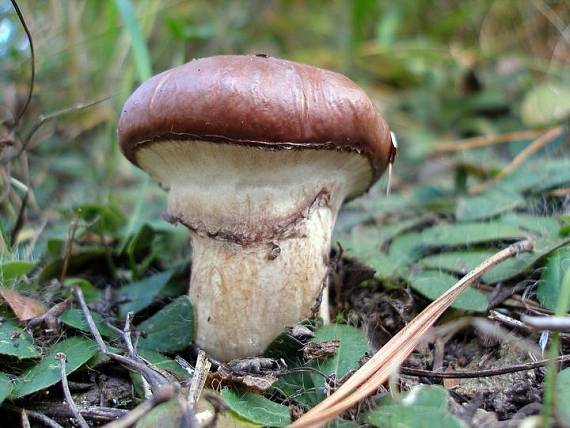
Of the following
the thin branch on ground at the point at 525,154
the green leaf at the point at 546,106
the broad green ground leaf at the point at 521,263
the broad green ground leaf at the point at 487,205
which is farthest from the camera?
the green leaf at the point at 546,106

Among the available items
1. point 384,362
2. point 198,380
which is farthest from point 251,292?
point 384,362

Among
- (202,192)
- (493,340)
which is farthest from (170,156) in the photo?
(493,340)

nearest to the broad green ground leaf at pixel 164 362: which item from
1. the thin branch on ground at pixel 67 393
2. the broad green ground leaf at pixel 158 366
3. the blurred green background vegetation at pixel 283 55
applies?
the broad green ground leaf at pixel 158 366

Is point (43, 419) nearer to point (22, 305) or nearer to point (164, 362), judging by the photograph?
point (164, 362)

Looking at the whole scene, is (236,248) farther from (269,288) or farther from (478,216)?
(478,216)

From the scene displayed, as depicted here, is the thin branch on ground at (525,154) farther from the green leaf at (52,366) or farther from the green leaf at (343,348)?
the green leaf at (52,366)

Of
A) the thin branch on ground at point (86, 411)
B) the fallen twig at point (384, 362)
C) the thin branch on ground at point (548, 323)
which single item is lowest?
the thin branch on ground at point (86, 411)

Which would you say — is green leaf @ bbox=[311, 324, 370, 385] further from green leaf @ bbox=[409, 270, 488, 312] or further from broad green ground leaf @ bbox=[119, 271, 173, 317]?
broad green ground leaf @ bbox=[119, 271, 173, 317]

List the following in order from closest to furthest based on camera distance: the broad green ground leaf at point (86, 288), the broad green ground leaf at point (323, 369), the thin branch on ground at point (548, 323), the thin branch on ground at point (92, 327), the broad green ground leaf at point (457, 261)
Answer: the thin branch on ground at point (548, 323), the broad green ground leaf at point (323, 369), the thin branch on ground at point (92, 327), the broad green ground leaf at point (457, 261), the broad green ground leaf at point (86, 288)
